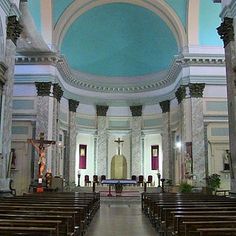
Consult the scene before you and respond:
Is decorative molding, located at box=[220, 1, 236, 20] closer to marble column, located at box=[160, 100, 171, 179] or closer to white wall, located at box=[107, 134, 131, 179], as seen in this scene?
marble column, located at box=[160, 100, 171, 179]

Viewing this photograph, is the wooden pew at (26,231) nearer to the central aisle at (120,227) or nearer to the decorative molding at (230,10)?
the central aisle at (120,227)

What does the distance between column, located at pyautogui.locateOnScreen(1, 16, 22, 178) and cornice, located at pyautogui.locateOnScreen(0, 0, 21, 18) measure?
184mm

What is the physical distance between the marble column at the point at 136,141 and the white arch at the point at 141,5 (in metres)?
6.54

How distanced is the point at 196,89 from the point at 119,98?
767 cm

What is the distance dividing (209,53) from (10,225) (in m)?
17.4

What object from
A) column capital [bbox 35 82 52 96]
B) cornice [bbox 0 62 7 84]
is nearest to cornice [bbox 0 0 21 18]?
cornice [bbox 0 62 7 84]

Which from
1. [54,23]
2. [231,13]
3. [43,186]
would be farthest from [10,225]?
[54,23]

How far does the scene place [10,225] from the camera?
415 centimetres

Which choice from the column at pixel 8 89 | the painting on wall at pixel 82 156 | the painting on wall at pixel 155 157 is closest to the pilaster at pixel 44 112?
the painting on wall at pixel 82 156

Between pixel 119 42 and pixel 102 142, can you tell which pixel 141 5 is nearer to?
pixel 119 42

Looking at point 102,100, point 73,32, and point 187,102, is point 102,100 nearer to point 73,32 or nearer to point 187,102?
point 73,32

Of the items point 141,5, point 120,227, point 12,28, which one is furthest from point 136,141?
point 120,227

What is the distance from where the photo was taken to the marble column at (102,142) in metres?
24.5

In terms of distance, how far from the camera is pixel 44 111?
1889 cm
